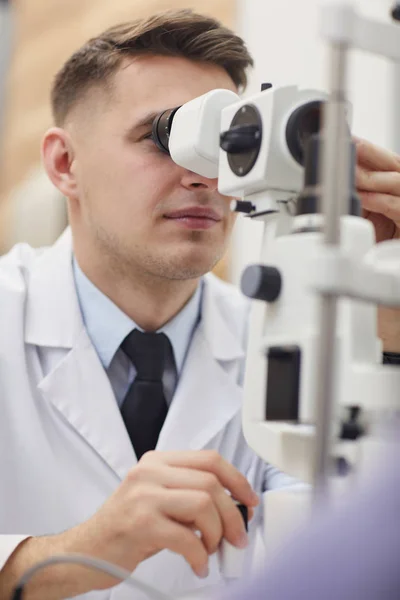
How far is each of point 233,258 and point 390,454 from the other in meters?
2.53

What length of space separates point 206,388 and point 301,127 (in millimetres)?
908

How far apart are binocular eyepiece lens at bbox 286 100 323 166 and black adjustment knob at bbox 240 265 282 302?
16 centimetres

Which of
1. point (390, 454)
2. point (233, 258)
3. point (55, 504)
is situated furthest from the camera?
point (233, 258)

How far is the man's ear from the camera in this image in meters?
1.92

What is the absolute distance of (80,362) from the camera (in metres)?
1.67

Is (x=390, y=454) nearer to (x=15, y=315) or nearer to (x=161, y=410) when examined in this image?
(x=161, y=410)

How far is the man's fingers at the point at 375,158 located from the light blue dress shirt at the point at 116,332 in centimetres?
63

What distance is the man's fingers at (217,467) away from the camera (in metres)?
1.01

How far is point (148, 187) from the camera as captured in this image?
1.66 meters

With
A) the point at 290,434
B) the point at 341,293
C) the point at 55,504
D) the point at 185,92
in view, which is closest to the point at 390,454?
the point at 341,293

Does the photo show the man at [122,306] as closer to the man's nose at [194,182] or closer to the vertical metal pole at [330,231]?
the man's nose at [194,182]

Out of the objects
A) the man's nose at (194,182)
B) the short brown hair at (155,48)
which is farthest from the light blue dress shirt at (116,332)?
the short brown hair at (155,48)

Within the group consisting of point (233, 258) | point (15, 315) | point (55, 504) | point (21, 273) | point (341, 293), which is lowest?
point (55, 504)

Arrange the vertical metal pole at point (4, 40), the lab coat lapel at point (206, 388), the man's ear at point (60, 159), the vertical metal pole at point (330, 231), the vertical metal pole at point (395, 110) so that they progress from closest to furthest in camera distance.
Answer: the vertical metal pole at point (330, 231) < the lab coat lapel at point (206, 388) < the man's ear at point (60, 159) < the vertical metal pole at point (395, 110) < the vertical metal pole at point (4, 40)
